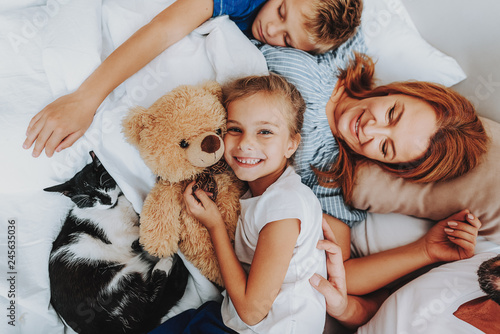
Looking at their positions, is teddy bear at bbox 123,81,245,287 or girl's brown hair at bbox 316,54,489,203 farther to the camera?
girl's brown hair at bbox 316,54,489,203

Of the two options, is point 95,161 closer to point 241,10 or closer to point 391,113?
point 241,10

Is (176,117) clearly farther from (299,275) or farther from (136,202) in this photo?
(299,275)

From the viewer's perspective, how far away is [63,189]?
93cm

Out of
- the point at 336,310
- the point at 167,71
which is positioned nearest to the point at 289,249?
the point at 336,310

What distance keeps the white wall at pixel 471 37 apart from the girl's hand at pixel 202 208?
956mm

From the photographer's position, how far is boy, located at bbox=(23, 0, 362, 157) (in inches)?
35.7

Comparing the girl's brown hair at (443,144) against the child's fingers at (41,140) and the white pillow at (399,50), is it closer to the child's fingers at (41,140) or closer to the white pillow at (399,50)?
A: the white pillow at (399,50)

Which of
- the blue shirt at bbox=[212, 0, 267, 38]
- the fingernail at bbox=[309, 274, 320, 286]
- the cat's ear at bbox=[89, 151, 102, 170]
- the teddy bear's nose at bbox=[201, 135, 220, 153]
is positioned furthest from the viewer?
the blue shirt at bbox=[212, 0, 267, 38]

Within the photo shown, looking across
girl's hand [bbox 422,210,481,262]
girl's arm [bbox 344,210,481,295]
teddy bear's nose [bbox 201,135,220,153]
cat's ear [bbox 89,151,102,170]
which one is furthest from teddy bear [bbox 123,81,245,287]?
girl's hand [bbox 422,210,481,262]

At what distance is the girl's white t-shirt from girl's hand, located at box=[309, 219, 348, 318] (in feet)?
0.06

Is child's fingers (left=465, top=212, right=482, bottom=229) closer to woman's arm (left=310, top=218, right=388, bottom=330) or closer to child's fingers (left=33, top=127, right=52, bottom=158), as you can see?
woman's arm (left=310, top=218, right=388, bottom=330)

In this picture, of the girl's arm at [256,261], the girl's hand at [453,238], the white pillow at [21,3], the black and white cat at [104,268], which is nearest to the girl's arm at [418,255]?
the girl's hand at [453,238]

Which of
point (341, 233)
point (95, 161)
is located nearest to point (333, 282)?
point (341, 233)

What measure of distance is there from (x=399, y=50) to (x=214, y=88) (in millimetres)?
785
